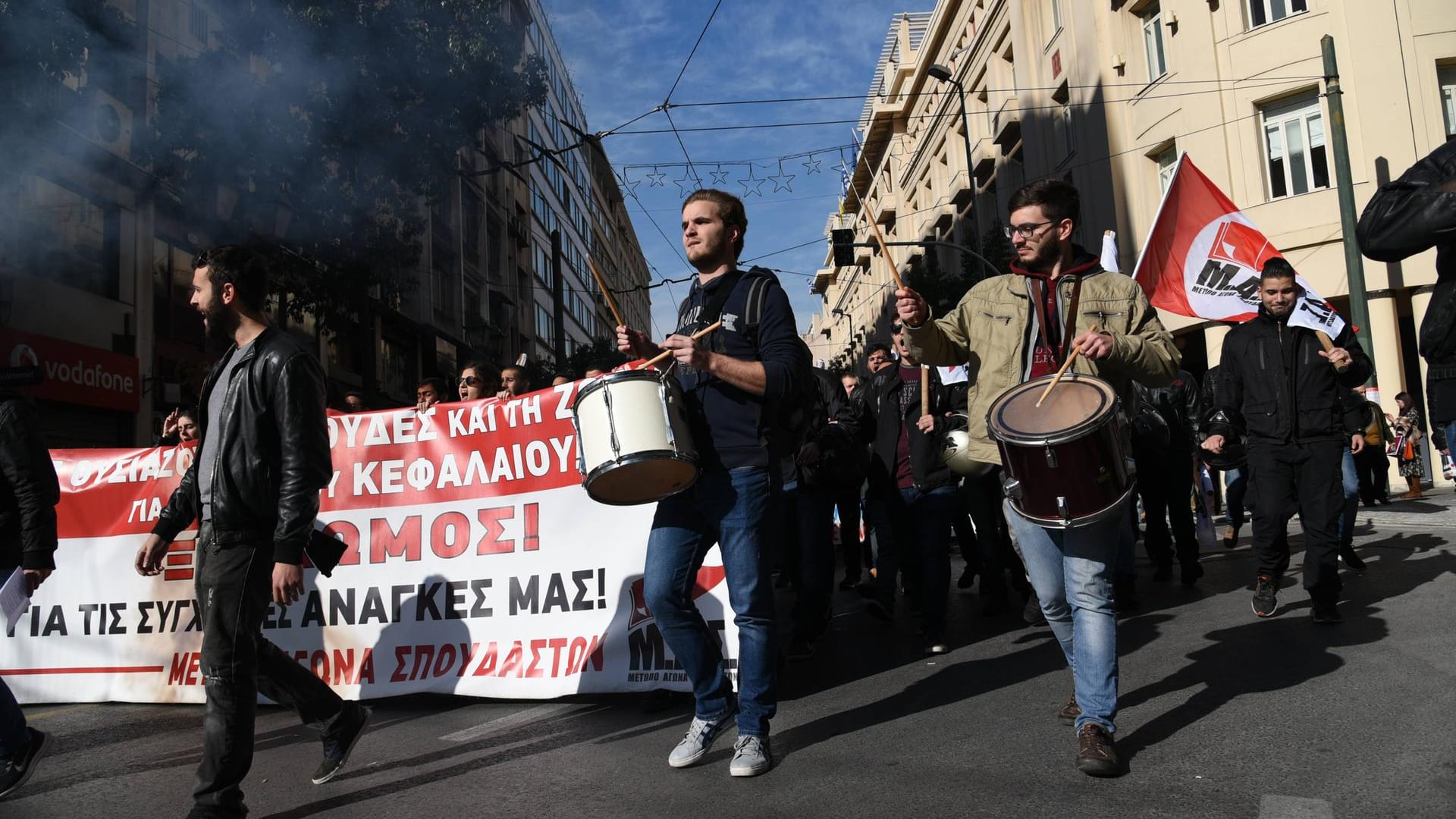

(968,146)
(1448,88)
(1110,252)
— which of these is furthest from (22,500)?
(968,146)

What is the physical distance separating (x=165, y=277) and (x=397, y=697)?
1533 cm

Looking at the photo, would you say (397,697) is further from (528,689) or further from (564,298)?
(564,298)

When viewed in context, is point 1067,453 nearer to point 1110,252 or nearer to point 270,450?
point 270,450

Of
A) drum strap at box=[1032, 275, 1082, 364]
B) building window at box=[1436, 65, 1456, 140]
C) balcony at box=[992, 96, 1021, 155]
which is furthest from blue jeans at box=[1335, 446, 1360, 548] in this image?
balcony at box=[992, 96, 1021, 155]

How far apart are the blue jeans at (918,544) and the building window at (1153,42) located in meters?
17.8

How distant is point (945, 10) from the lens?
118 ft

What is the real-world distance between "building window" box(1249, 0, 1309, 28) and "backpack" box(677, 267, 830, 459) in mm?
18731

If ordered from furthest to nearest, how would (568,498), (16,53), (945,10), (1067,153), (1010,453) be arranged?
(945,10), (1067,153), (16,53), (568,498), (1010,453)

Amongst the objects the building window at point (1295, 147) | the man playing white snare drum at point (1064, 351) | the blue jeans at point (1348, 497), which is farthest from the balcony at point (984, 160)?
the man playing white snare drum at point (1064, 351)

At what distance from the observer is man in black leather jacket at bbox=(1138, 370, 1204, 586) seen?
688cm

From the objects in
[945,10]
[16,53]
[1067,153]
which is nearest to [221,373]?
[16,53]

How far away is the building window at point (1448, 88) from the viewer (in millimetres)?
17484

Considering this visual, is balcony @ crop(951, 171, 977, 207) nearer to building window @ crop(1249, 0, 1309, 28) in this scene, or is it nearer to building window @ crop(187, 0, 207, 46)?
building window @ crop(1249, 0, 1309, 28)

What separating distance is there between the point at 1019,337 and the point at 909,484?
263 centimetres
